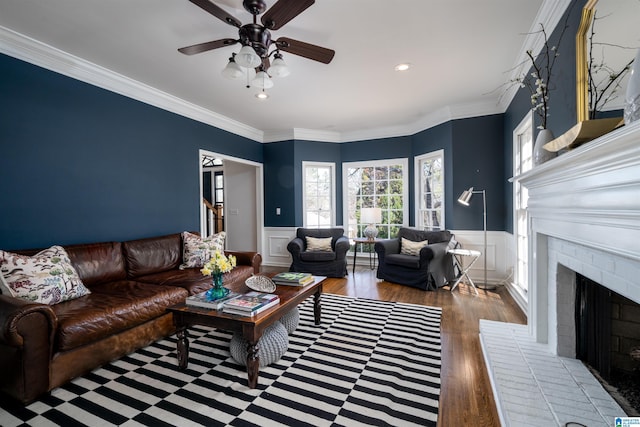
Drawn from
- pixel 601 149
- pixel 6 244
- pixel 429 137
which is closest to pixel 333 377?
pixel 601 149

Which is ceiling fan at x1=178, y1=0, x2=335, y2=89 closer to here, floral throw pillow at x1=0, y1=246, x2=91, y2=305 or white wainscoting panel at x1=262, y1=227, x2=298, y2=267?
floral throw pillow at x1=0, y1=246, x2=91, y2=305

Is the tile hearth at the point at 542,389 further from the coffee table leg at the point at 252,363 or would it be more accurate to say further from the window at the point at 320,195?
the window at the point at 320,195

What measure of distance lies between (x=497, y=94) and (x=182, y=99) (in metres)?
4.35

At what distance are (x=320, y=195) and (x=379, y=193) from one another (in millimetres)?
1209

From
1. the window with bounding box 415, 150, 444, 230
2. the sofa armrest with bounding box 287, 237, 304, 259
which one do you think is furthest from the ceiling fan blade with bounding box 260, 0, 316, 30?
the window with bounding box 415, 150, 444, 230

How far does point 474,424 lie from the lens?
1559 mm

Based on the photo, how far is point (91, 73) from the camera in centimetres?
300

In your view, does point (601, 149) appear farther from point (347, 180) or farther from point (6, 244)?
point (347, 180)

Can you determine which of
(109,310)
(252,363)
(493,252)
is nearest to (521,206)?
(493,252)

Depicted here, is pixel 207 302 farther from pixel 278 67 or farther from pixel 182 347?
pixel 278 67

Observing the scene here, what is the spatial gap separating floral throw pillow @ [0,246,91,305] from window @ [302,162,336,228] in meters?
3.98

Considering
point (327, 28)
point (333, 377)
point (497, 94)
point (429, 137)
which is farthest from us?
point (429, 137)

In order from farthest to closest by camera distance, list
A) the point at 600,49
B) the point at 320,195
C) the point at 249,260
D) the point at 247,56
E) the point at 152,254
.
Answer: the point at 320,195, the point at 249,260, the point at 152,254, the point at 247,56, the point at 600,49

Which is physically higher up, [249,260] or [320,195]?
[320,195]
